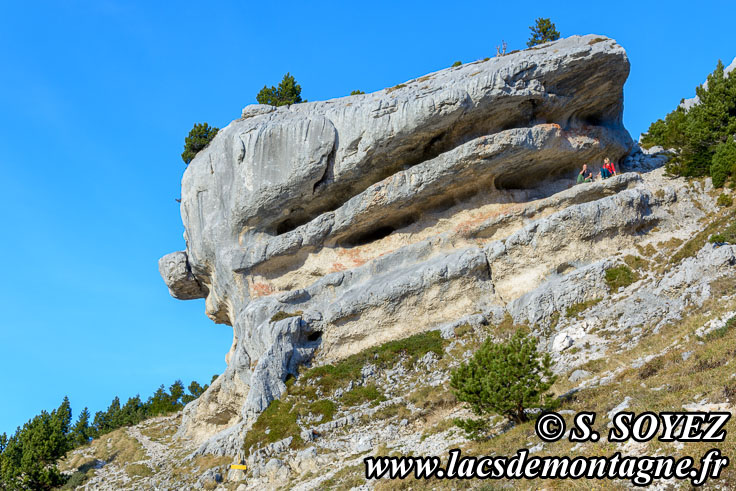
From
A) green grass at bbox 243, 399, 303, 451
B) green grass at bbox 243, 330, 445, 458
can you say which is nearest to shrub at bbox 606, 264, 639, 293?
green grass at bbox 243, 330, 445, 458

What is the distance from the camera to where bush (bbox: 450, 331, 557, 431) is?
17156mm

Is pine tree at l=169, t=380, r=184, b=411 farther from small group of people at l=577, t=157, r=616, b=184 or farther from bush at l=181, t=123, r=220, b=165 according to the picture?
small group of people at l=577, t=157, r=616, b=184

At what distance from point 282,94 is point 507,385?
38.6 meters

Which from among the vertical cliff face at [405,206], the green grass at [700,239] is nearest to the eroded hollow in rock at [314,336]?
the vertical cliff face at [405,206]

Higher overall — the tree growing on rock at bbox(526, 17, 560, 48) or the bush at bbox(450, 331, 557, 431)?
the tree growing on rock at bbox(526, 17, 560, 48)

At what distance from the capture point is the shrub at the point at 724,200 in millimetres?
29359

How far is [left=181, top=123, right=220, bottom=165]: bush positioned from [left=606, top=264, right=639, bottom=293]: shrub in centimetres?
3223

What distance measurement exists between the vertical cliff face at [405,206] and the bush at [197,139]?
17.4 ft

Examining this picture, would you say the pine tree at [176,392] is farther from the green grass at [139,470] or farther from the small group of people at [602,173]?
the small group of people at [602,173]

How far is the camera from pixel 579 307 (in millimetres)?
27094

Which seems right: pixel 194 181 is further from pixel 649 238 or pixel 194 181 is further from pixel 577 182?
pixel 649 238

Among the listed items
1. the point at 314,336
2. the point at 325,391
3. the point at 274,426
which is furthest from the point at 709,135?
the point at 274,426

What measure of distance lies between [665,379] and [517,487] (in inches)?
239

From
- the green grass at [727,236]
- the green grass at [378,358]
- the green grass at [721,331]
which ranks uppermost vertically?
the green grass at [727,236]
